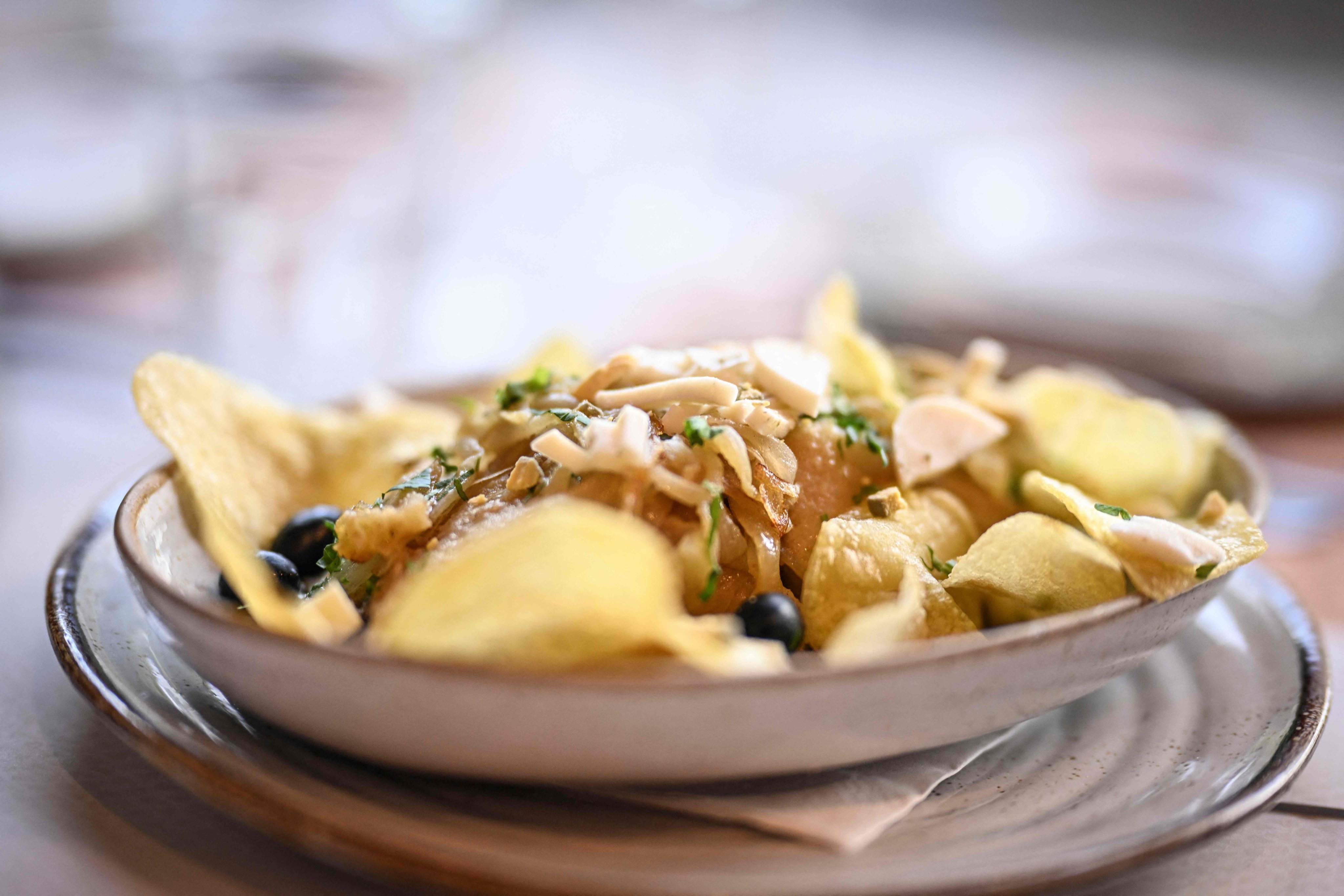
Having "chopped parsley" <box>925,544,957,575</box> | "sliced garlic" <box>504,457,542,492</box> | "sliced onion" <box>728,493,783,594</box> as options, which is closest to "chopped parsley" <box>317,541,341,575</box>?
"sliced garlic" <box>504,457,542,492</box>

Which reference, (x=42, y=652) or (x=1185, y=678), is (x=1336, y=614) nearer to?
(x=1185, y=678)

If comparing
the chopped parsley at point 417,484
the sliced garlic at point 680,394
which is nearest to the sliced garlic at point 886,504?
the sliced garlic at point 680,394

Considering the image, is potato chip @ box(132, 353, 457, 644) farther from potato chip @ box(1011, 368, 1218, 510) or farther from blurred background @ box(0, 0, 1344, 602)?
potato chip @ box(1011, 368, 1218, 510)

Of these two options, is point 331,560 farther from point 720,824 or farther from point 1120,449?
Result: point 1120,449

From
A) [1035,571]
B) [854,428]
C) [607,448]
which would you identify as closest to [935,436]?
[854,428]

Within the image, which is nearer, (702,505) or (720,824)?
(720,824)

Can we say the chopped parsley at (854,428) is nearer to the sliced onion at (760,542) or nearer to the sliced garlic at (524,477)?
the sliced onion at (760,542)
